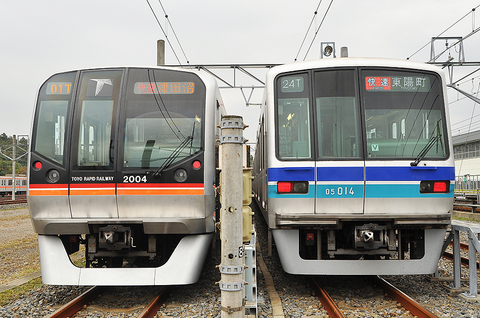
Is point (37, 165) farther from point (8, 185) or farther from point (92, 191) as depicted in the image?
point (8, 185)

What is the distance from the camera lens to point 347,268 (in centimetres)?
482

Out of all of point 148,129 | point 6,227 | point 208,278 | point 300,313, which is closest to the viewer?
point 300,313

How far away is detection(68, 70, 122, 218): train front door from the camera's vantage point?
4652mm

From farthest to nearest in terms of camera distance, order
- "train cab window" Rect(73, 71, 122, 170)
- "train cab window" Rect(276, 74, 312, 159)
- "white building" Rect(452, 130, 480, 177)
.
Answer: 1. "white building" Rect(452, 130, 480, 177)
2. "train cab window" Rect(276, 74, 312, 159)
3. "train cab window" Rect(73, 71, 122, 170)

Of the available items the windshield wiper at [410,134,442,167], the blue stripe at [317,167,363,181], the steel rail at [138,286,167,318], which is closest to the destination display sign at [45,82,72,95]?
the steel rail at [138,286,167,318]

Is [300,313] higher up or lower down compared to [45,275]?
lower down

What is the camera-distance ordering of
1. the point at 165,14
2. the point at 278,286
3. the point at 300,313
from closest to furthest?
the point at 300,313 → the point at 278,286 → the point at 165,14

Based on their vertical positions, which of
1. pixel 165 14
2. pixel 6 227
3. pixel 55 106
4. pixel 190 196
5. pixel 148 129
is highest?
pixel 165 14

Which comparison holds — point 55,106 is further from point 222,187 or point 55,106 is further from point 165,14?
point 165,14

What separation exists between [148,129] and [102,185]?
0.82 meters

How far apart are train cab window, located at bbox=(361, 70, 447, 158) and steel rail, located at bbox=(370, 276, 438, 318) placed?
1.59 m

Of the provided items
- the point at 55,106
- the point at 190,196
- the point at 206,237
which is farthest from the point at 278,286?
the point at 55,106

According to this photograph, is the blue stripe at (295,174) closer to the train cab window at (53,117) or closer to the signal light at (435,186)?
the signal light at (435,186)

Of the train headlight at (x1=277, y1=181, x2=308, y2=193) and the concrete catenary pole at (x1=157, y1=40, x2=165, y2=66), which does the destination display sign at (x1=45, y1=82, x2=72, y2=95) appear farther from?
the concrete catenary pole at (x1=157, y1=40, x2=165, y2=66)
